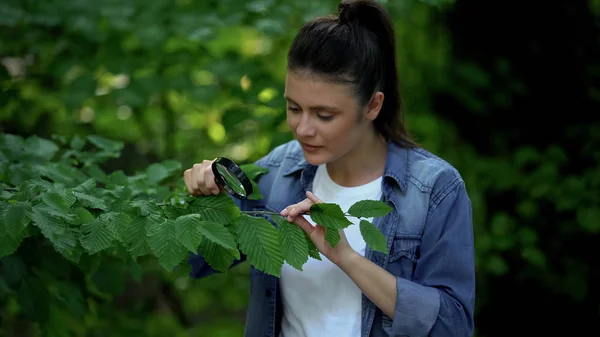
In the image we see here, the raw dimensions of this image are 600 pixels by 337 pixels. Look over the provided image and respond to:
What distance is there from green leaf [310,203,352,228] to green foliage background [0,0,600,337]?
138cm

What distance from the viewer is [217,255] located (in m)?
1.87

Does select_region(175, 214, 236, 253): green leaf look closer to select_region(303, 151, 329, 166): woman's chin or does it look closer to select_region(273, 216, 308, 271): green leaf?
select_region(273, 216, 308, 271): green leaf

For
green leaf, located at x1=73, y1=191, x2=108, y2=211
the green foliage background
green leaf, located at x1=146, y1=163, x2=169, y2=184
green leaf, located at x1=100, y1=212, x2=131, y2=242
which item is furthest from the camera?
the green foliage background

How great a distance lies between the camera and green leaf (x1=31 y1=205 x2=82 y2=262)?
1.78 meters

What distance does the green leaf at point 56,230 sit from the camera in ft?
5.83

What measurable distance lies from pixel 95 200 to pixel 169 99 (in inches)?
102

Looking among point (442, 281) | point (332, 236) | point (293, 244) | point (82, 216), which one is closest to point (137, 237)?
point (82, 216)

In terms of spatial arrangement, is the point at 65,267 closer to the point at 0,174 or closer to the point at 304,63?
the point at 0,174

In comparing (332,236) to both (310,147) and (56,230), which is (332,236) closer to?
(310,147)

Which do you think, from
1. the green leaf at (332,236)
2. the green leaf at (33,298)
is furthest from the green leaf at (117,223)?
the green leaf at (33,298)

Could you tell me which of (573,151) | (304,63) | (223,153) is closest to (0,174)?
(304,63)

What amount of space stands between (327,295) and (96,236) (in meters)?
0.69

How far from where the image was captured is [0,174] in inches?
91.3

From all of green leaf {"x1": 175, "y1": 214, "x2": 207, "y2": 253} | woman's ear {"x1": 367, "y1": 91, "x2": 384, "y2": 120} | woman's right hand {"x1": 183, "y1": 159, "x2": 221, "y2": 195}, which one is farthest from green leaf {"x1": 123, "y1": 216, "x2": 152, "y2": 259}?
woman's ear {"x1": 367, "y1": 91, "x2": 384, "y2": 120}
